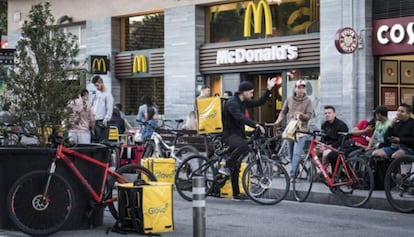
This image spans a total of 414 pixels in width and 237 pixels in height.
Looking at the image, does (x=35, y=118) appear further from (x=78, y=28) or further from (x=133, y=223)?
(x=78, y=28)

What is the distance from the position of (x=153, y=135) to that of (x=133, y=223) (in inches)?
304

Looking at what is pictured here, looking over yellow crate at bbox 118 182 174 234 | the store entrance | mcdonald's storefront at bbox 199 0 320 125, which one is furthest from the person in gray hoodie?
the store entrance

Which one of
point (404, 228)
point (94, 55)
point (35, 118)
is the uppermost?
point (94, 55)

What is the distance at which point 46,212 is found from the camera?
9.31 meters

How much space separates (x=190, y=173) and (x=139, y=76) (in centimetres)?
1399

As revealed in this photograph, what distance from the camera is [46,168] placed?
9500 millimetres

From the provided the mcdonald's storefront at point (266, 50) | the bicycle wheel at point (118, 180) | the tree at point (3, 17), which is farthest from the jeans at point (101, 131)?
the tree at point (3, 17)

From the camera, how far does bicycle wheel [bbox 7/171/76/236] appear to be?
920 cm

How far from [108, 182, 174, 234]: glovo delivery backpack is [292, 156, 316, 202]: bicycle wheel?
13.9 ft

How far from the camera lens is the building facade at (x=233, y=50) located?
2002 cm

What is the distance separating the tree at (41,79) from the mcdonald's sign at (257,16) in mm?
13040

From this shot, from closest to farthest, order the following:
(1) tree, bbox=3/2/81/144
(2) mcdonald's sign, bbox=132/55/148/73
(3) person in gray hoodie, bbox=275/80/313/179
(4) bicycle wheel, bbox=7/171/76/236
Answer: (4) bicycle wheel, bbox=7/171/76/236, (1) tree, bbox=3/2/81/144, (3) person in gray hoodie, bbox=275/80/313/179, (2) mcdonald's sign, bbox=132/55/148/73

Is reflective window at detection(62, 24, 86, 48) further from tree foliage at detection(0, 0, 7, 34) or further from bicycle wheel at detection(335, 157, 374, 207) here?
bicycle wheel at detection(335, 157, 374, 207)

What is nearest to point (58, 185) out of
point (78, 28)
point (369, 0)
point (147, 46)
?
point (369, 0)
